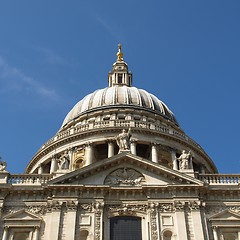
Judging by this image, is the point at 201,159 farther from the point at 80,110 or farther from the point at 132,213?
the point at 132,213

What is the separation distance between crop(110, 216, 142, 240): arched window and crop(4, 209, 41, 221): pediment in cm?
533

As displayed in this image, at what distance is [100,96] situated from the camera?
2427 inches

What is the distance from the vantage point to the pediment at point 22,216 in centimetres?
3303

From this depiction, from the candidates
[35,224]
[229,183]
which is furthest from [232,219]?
[35,224]

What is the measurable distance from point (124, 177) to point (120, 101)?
25.9 metres

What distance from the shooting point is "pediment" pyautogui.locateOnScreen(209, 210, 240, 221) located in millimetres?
33250

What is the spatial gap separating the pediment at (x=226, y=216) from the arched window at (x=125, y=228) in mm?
5234

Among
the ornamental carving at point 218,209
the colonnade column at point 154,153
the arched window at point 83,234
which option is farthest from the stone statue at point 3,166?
the colonnade column at point 154,153

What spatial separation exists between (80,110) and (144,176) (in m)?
27.7

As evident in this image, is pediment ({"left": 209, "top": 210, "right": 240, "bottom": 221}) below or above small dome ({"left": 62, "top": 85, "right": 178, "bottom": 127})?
below

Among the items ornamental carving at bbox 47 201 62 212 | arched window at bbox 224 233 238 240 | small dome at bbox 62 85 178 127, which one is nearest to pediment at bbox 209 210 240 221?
arched window at bbox 224 233 238 240

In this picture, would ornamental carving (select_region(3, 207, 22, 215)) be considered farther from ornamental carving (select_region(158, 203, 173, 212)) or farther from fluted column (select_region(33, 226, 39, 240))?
→ ornamental carving (select_region(158, 203, 173, 212))

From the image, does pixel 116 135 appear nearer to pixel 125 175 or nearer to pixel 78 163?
pixel 78 163

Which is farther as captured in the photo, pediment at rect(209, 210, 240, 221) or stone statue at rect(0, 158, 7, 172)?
stone statue at rect(0, 158, 7, 172)
